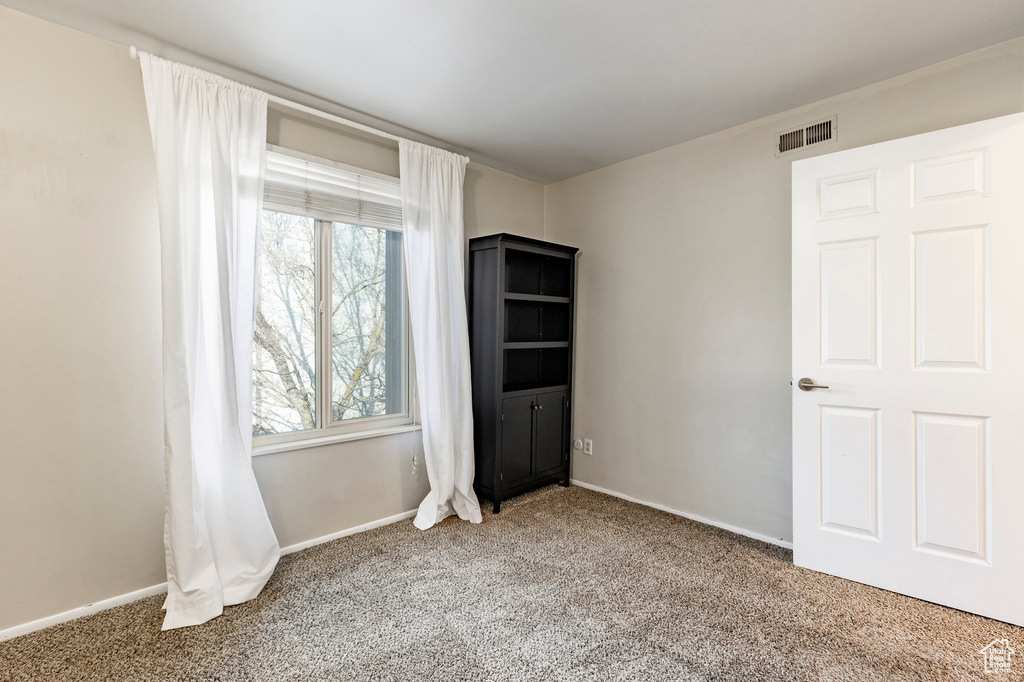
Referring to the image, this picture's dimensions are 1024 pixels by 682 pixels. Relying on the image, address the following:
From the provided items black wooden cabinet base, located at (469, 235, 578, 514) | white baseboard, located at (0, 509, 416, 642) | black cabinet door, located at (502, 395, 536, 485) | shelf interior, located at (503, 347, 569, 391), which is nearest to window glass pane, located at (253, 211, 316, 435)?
white baseboard, located at (0, 509, 416, 642)

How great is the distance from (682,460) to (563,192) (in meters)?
2.26

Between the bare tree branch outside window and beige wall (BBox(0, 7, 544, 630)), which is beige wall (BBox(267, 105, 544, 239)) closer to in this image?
the bare tree branch outside window

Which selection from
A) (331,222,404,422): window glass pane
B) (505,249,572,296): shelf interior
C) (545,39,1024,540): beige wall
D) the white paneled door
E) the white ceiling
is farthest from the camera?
(505,249,572,296): shelf interior

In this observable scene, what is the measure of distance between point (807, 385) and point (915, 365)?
0.44m

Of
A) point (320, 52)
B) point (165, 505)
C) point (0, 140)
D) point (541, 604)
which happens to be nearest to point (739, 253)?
point (541, 604)

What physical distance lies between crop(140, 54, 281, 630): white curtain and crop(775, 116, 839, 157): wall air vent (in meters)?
2.78

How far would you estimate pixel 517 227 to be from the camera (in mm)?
3961

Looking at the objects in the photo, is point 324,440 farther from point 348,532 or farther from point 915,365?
point 915,365

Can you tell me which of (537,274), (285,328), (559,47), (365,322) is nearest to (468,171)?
(537,274)

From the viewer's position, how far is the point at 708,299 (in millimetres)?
3143

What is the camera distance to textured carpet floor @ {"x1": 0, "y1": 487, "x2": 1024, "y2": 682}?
1.77 meters

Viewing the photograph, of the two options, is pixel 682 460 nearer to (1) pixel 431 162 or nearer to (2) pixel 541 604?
(2) pixel 541 604

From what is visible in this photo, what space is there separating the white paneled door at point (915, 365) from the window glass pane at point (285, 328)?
8.68ft

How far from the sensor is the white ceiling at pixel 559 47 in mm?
1905
